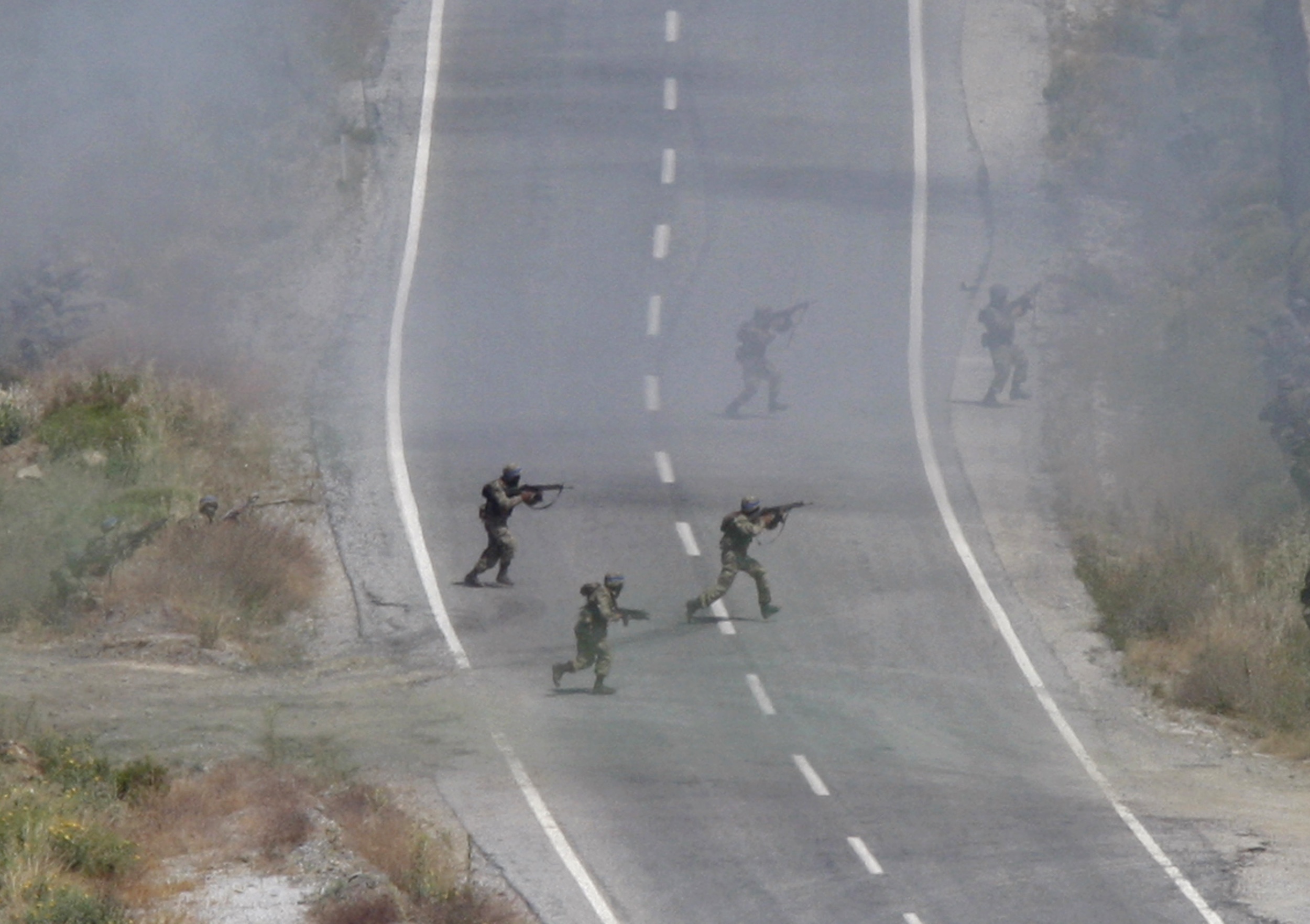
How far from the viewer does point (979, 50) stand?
3731cm

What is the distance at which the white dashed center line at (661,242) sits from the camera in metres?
32.4

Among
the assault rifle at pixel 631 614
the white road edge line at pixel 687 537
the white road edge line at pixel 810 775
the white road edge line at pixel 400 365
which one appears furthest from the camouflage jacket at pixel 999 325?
the white road edge line at pixel 810 775

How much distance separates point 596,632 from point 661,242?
13.1 metres

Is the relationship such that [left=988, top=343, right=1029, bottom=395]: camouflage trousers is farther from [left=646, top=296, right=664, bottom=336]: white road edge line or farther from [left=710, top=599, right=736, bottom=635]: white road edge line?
[left=710, top=599, right=736, bottom=635]: white road edge line

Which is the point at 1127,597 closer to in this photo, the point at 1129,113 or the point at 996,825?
the point at 996,825

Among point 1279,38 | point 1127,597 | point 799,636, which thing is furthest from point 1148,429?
point 1279,38

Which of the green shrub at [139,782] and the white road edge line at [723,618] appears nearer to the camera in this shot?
the green shrub at [139,782]

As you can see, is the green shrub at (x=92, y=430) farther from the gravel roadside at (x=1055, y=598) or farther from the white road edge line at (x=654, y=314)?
the gravel roadside at (x=1055, y=598)

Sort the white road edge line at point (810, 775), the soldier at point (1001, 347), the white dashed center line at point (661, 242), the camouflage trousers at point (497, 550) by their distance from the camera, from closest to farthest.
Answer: the white road edge line at point (810, 775), the camouflage trousers at point (497, 550), the soldier at point (1001, 347), the white dashed center line at point (661, 242)

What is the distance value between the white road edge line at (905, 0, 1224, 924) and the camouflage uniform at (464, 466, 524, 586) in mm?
5658

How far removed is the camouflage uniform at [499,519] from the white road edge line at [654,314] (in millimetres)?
7086

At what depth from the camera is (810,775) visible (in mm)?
18906

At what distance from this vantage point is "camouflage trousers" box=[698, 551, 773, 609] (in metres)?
22.9

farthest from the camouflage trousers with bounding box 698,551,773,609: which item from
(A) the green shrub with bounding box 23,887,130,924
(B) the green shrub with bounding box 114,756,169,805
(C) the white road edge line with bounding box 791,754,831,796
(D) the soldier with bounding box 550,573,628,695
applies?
(A) the green shrub with bounding box 23,887,130,924
